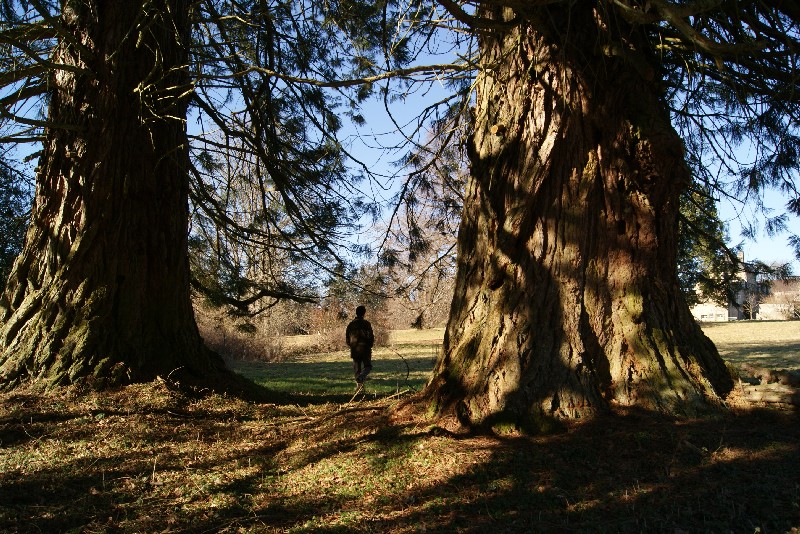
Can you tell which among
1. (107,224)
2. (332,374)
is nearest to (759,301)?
(332,374)

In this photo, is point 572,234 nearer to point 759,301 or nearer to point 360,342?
point 360,342

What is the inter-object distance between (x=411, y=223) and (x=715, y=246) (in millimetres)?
3653

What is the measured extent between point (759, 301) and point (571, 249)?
30.0 feet

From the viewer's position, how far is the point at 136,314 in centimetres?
597

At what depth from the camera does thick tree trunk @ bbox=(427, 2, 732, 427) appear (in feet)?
14.5

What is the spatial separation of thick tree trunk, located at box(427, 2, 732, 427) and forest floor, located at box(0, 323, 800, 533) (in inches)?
12.4

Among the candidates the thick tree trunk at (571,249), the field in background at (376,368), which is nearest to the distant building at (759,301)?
the field in background at (376,368)

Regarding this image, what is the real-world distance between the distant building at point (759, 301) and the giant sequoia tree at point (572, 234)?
236 centimetres

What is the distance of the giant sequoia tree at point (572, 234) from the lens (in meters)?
4.42

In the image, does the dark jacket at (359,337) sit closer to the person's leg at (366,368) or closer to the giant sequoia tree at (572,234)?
the person's leg at (366,368)

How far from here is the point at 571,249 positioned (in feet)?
15.1

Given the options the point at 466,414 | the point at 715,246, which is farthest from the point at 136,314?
the point at 715,246

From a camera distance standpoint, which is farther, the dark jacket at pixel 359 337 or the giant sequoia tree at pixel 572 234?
the dark jacket at pixel 359 337

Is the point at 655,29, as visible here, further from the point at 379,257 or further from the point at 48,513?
the point at 48,513
